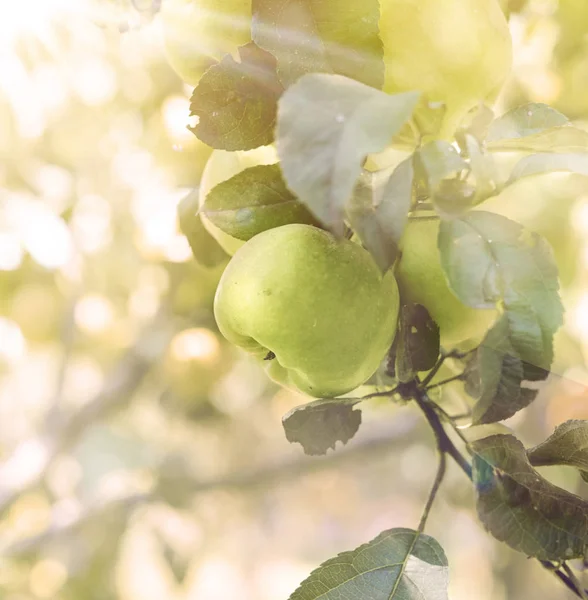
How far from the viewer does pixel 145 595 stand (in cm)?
225

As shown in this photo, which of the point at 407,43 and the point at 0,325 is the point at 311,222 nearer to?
the point at 407,43

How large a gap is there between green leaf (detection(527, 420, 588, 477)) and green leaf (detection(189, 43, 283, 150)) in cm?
27

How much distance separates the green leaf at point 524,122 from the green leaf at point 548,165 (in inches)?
0.9

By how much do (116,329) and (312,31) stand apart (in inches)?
43.7

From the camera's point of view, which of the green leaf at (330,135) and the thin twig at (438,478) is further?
the thin twig at (438,478)

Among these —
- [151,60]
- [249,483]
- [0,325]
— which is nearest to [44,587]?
[249,483]

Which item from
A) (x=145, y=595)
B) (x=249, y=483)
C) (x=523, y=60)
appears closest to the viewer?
(x=523, y=60)

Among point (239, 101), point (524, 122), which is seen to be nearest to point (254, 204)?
point (239, 101)

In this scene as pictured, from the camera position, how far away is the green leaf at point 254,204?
0.36 meters

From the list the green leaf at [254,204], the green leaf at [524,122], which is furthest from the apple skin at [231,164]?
the green leaf at [524,122]

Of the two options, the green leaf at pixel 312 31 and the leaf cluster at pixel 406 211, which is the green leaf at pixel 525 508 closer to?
the leaf cluster at pixel 406 211

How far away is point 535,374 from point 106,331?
1154 millimetres

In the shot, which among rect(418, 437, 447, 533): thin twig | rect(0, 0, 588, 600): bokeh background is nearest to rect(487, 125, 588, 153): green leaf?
rect(418, 437, 447, 533): thin twig

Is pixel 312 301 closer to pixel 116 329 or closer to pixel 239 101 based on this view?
pixel 239 101
